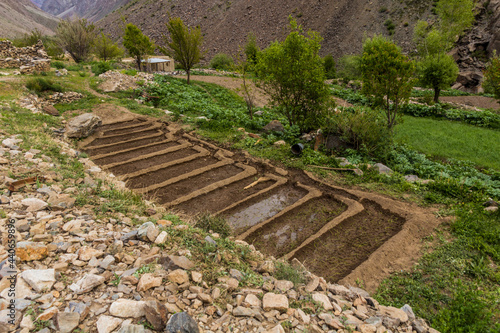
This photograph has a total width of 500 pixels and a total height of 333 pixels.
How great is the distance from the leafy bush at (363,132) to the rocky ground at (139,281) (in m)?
6.09

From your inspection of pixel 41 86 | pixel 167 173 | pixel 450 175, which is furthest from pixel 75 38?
pixel 450 175

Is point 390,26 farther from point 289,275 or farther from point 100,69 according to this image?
point 289,275

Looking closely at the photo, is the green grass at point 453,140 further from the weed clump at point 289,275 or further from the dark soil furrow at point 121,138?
the dark soil furrow at point 121,138

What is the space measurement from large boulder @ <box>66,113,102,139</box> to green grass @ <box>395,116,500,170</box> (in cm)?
1161

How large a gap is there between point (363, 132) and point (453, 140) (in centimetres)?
552

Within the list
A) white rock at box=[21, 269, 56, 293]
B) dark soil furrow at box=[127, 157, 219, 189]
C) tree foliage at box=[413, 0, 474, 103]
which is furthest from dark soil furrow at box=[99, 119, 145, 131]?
tree foliage at box=[413, 0, 474, 103]

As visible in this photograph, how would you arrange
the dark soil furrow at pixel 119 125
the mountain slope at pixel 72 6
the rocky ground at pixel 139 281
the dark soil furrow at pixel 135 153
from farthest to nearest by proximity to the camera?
the mountain slope at pixel 72 6 → the dark soil furrow at pixel 119 125 → the dark soil furrow at pixel 135 153 → the rocky ground at pixel 139 281

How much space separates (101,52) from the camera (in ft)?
92.7

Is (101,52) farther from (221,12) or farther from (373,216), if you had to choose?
(221,12)

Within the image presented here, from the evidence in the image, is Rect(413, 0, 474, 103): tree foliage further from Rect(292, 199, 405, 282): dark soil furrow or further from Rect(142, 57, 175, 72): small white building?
Rect(142, 57, 175, 72): small white building

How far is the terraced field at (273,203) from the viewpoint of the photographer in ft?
17.5

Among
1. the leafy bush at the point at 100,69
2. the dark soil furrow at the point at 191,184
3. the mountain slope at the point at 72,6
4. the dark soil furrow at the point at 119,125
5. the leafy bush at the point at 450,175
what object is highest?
the mountain slope at the point at 72,6

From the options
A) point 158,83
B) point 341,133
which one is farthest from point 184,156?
point 158,83

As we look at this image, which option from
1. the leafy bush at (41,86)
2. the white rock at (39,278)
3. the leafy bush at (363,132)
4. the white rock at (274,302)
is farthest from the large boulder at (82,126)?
the white rock at (274,302)
